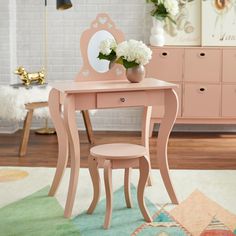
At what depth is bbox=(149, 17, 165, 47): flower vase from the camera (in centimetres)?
552

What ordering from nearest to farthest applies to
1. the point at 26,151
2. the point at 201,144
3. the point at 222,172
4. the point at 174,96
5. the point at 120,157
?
the point at 120,157 < the point at 174,96 < the point at 222,172 < the point at 26,151 < the point at 201,144

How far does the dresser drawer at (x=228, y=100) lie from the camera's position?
553 centimetres

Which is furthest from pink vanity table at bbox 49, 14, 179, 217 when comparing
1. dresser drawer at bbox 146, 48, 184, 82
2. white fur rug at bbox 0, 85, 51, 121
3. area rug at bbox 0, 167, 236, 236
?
dresser drawer at bbox 146, 48, 184, 82

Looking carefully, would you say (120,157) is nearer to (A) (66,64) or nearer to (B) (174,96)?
(B) (174,96)

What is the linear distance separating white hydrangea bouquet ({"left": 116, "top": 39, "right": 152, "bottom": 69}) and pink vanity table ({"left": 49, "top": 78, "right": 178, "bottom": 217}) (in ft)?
0.44

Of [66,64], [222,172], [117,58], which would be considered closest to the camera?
[117,58]

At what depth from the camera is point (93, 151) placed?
3.07m

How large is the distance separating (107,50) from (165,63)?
2.14m

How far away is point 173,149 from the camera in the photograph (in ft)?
16.4

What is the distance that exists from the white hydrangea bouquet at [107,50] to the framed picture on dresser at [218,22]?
7.50ft

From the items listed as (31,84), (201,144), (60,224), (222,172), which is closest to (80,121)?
(31,84)

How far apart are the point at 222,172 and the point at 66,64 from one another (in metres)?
2.49

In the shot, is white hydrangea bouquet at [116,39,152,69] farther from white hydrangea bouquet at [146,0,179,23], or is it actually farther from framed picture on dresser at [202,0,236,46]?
framed picture on dresser at [202,0,236,46]

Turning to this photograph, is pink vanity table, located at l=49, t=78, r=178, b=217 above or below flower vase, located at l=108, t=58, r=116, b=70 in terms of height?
below
